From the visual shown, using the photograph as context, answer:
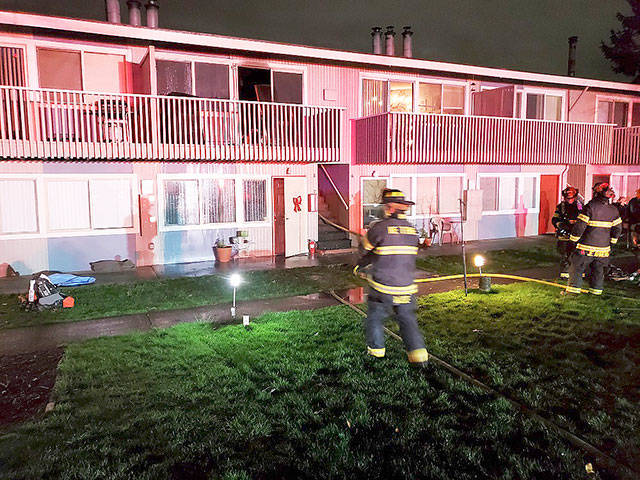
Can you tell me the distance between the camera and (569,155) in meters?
16.5

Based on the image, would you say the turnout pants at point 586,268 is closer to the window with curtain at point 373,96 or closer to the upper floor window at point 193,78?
the window with curtain at point 373,96

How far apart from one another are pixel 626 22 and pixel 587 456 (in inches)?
1635

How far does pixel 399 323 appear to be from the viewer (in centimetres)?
534

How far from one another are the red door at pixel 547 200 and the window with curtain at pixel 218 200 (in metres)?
12.1

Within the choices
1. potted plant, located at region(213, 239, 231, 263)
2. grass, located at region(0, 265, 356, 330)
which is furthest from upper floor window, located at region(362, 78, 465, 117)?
grass, located at region(0, 265, 356, 330)

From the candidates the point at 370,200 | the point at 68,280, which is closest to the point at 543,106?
the point at 370,200

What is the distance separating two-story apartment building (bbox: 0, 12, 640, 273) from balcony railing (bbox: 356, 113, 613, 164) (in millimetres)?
49

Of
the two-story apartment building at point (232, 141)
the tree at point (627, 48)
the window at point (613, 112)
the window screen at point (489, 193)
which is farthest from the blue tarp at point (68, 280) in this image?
the tree at point (627, 48)

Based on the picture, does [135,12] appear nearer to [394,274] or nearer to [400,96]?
[400,96]

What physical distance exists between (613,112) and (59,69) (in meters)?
19.8

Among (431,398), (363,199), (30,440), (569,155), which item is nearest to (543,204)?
(569,155)

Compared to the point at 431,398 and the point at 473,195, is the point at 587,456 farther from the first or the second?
Result: the point at 473,195

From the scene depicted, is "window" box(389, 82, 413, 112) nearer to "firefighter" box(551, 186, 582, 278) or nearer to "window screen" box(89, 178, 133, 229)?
"firefighter" box(551, 186, 582, 278)

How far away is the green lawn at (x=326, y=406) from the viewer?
359 cm
